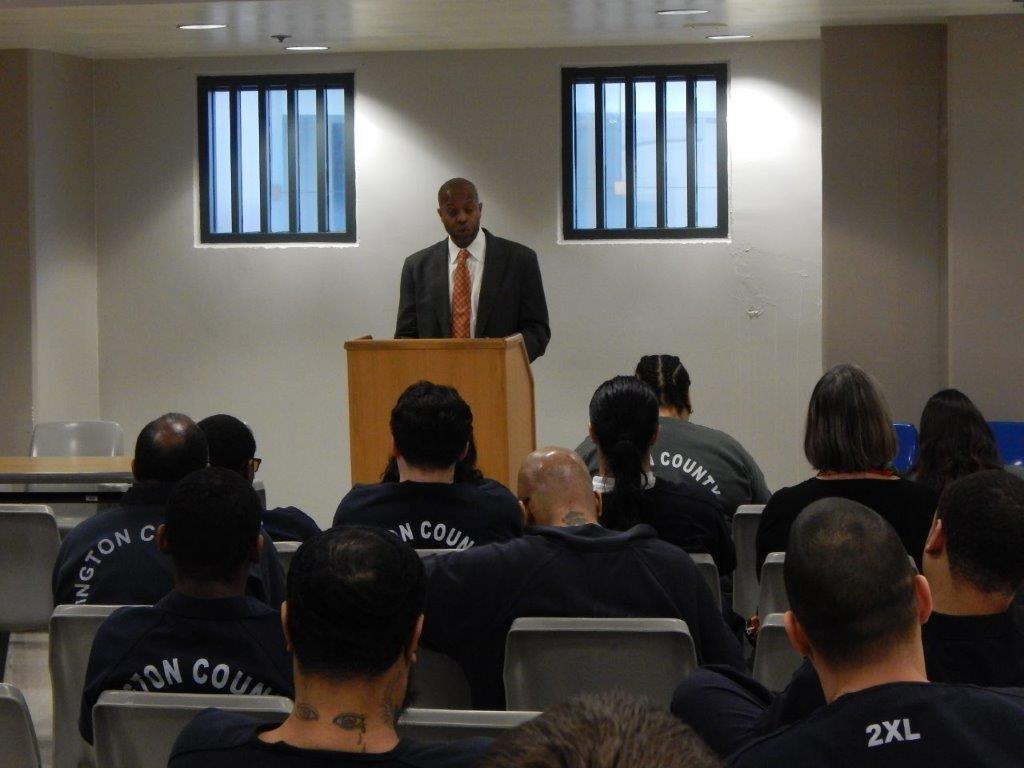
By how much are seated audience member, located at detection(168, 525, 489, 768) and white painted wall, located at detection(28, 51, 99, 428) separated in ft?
23.3

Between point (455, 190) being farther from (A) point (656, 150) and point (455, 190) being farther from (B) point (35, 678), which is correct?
(A) point (656, 150)

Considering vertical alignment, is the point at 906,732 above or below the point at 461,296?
below

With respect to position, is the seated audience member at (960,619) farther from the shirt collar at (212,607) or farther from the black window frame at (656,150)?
Result: the black window frame at (656,150)

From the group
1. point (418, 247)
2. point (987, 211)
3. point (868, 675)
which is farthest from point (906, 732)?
point (418, 247)

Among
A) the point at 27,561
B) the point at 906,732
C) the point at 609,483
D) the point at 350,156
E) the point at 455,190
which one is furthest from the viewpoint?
the point at 350,156

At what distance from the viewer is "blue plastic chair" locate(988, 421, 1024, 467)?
718cm

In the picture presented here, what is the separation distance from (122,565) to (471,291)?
300cm

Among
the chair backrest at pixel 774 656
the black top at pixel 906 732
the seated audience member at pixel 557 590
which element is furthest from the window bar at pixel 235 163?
the black top at pixel 906 732

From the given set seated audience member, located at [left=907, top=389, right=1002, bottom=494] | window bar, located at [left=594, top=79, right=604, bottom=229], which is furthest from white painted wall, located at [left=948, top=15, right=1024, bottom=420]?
seated audience member, located at [left=907, top=389, right=1002, bottom=494]

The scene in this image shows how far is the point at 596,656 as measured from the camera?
111 inches

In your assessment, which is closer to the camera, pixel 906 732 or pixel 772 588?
pixel 906 732

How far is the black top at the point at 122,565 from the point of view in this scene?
3500mm

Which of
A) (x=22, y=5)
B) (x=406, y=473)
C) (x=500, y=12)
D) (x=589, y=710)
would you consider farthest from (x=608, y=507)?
(x=22, y=5)

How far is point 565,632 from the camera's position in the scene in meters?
2.80
